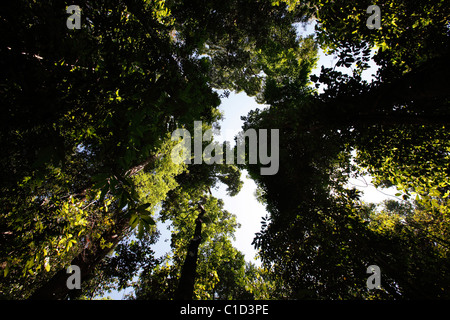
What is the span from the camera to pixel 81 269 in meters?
6.91

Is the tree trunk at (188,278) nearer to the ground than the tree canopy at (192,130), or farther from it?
nearer to the ground

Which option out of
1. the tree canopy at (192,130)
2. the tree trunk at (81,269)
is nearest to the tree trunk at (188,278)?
the tree canopy at (192,130)

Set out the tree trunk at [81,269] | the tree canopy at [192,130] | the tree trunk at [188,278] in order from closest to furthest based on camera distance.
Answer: the tree canopy at [192,130] < the tree trunk at [188,278] < the tree trunk at [81,269]

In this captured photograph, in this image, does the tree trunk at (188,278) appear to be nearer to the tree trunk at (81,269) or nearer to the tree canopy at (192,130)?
the tree canopy at (192,130)

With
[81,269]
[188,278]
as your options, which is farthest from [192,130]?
[81,269]

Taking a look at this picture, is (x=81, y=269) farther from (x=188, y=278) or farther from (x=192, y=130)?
(x=192, y=130)

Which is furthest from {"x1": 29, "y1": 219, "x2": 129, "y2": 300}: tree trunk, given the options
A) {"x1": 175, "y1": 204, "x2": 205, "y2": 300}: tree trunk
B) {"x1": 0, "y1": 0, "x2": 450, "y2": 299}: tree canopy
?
{"x1": 175, "y1": 204, "x2": 205, "y2": 300}: tree trunk

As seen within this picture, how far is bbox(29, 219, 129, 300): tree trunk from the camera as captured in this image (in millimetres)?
5673

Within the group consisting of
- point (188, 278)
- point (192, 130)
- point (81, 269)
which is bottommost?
point (81, 269)

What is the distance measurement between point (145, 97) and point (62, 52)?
130 centimetres

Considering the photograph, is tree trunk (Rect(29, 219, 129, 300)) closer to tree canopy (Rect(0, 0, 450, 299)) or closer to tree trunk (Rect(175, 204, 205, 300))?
tree canopy (Rect(0, 0, 450, 299))

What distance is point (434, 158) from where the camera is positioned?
163 inches

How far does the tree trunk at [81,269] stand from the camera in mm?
5673

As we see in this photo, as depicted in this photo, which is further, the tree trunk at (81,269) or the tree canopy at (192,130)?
the tree trunk at (81,269)
